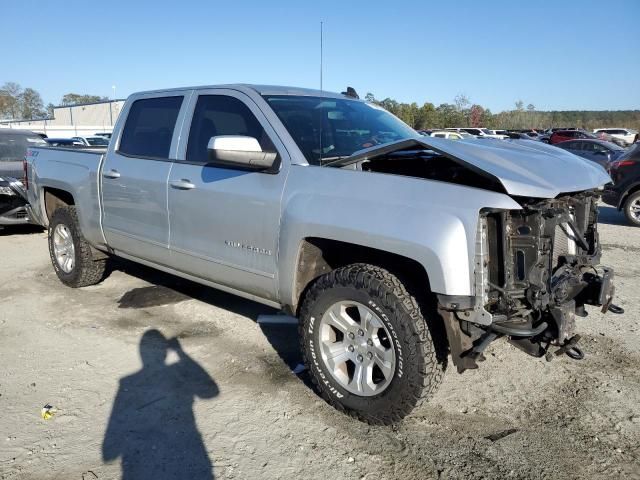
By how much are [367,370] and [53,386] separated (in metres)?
2.18

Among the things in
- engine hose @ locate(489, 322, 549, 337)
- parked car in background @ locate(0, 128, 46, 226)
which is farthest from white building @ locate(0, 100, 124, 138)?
engine hose @ locate(489, 322, 549, 337)

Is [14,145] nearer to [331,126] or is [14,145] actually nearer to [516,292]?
→ [331,126]

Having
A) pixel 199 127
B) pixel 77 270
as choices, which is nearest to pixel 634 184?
pixel 199 127

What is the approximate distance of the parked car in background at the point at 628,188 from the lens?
10008 mm

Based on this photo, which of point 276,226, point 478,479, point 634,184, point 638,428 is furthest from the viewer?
point 634,184

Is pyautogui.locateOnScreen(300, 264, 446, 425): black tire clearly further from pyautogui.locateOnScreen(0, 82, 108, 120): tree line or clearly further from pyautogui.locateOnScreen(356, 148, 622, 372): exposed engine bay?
pyautogui.locateOnScreen(0, 82, 108, 120): tree line

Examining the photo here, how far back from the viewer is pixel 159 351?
4.26 m

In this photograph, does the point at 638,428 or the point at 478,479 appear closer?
the point at 478,479

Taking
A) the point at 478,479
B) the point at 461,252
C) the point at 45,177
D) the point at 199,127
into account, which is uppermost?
the point at 199,127

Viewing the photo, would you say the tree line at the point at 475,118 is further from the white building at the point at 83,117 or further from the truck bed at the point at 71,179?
the truck bed at the point at 71,179

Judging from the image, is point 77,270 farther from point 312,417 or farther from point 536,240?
point 536,240

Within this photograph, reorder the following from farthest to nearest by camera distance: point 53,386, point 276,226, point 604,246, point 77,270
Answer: point 604,246
point 77,270
point 53,386
point 276,226

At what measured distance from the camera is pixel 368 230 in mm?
2955

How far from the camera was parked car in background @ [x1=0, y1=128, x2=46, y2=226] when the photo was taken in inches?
333
